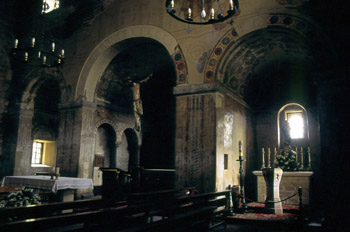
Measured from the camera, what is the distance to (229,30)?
29.5ft

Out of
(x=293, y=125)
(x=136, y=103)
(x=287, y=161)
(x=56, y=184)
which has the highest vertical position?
(x=136, y=103)

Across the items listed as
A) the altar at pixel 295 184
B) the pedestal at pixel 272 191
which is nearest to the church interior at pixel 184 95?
the altar at pixel 295 184

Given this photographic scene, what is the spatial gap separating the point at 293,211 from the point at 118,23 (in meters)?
8.86

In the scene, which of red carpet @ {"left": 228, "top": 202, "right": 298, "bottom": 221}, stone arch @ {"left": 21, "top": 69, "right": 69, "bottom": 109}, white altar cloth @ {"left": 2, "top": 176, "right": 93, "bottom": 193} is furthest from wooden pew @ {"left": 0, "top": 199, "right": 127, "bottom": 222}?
stone arch @ {"left": 21, "top": 69, "right": 69, "bottom": 109}

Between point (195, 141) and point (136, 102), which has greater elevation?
point (136, 102)

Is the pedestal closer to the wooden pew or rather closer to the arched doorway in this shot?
the arched doorway

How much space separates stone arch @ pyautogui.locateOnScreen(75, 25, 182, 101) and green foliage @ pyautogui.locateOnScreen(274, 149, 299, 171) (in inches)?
228

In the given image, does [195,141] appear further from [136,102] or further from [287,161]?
[136,102]

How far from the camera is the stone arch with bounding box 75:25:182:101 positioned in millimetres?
10445

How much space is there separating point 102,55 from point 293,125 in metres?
Result: 8.25

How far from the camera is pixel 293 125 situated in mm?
12172

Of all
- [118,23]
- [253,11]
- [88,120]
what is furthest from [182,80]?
[88,120]

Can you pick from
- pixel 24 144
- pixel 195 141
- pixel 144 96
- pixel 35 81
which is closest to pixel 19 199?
pixel 195 141

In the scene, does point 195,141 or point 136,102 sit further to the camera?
point 136,102
